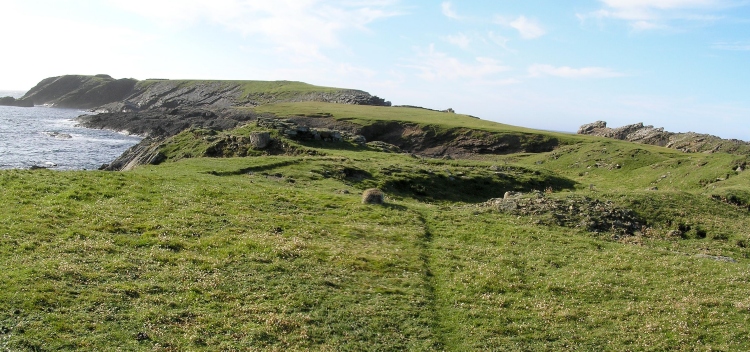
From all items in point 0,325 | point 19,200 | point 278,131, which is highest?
point 278,131

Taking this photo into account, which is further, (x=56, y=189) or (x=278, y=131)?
(x=278, y=131)

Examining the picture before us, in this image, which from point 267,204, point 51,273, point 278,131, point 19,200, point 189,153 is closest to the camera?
point 51,273

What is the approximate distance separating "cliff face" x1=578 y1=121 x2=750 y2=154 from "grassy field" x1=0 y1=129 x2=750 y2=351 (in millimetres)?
48735

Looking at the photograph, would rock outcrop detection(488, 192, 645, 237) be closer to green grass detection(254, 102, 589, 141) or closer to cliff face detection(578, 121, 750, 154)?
cliff face detection(578, 121, 750, 154)

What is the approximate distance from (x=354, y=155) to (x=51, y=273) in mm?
40247

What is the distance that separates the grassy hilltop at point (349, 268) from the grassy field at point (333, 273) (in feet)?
0.27

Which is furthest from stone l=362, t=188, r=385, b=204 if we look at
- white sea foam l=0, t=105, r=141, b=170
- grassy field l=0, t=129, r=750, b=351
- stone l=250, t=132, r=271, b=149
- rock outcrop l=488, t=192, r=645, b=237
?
white sea foam l=0, t=105, r=141, b=170

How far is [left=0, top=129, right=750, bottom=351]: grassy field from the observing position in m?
14.0

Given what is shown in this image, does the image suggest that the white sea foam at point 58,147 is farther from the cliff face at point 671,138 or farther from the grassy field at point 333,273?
the cliff face at point 671,138

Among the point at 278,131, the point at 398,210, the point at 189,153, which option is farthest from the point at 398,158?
the point at 398,210

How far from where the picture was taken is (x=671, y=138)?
291 ft

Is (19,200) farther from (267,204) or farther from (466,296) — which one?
(466,296)

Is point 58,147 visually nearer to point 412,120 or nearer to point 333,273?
point 412,120

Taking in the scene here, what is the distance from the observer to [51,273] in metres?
15.7
